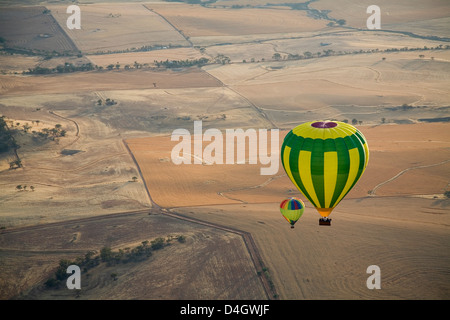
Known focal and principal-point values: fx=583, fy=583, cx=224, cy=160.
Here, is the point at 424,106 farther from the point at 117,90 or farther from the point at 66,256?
the point at 66,256

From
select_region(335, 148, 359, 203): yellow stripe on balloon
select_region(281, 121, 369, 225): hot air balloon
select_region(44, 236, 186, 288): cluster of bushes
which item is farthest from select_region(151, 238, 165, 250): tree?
select_region(335, 148, 359, 203): yellow stripe on balloon

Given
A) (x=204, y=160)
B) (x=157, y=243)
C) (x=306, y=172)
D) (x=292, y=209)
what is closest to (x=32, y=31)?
(x=204, y=160)

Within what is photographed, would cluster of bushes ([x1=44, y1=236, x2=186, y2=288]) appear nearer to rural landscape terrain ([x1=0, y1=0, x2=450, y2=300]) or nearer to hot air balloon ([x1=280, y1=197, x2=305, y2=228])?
rural landscape terrain ([x1=0, y1=0, x2=450, y2=300])

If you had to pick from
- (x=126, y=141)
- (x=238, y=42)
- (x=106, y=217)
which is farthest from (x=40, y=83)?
(x=106, y=217)

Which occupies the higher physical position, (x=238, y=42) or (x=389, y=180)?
(x=238, y=42)

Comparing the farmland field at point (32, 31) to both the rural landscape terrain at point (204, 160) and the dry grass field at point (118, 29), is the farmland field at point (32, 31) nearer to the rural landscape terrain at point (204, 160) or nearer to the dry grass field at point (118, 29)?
the rural landscape terrain at point (204, 160)

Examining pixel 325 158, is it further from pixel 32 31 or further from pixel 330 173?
pixel 32 31
